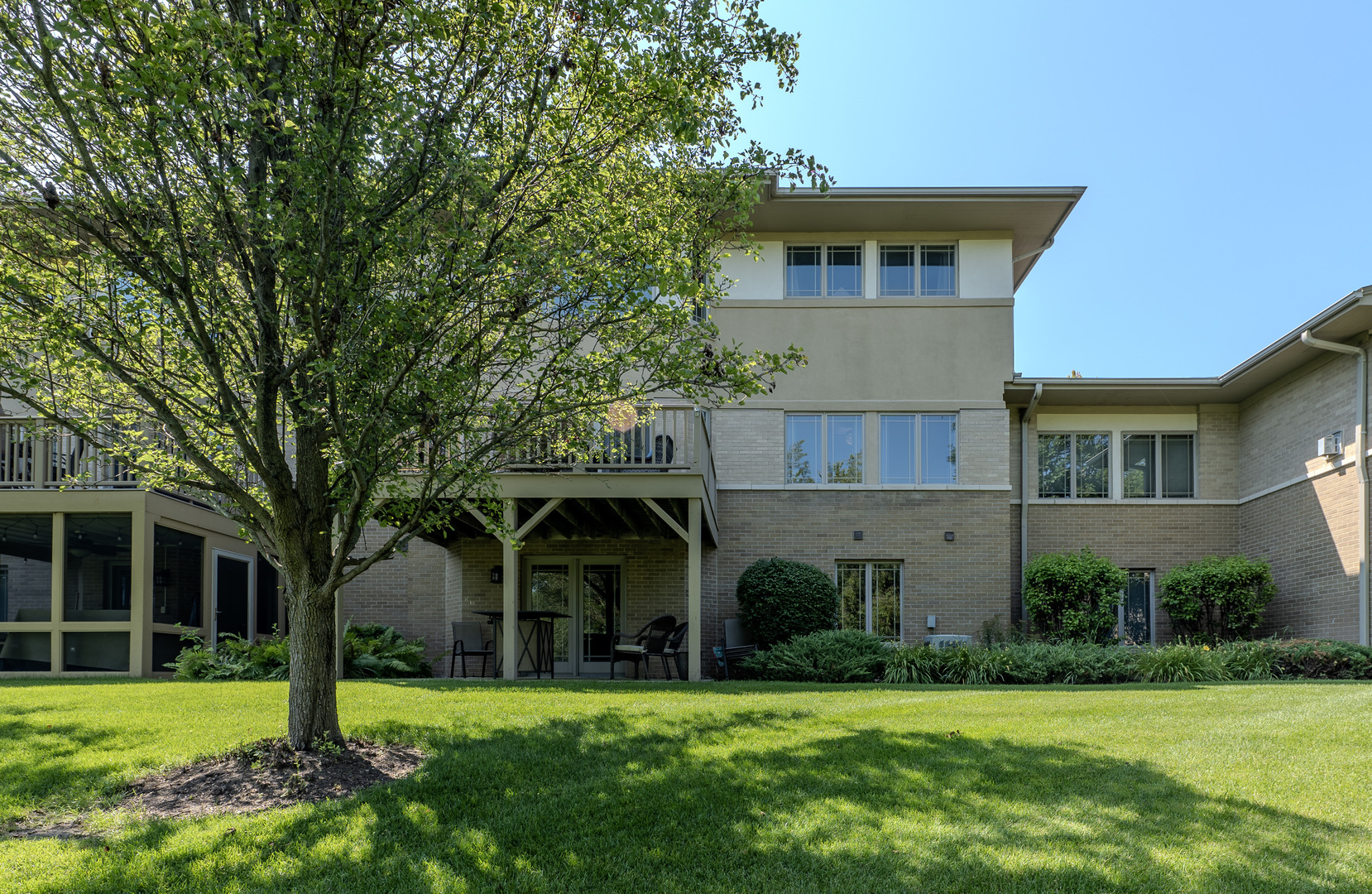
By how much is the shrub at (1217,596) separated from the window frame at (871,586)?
14.2ft

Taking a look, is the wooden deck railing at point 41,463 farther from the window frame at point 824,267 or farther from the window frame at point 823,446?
the window frame at point 824,267

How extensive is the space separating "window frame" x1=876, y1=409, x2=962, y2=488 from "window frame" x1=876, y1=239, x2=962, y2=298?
203cm

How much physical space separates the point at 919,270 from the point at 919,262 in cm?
13

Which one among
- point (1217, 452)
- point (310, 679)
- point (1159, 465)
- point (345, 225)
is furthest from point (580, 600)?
point (1217, 452)

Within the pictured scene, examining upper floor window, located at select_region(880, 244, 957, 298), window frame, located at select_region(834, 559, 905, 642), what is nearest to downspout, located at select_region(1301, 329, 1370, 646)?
upper floor window, located at select_region(880, 244, 957, 298)

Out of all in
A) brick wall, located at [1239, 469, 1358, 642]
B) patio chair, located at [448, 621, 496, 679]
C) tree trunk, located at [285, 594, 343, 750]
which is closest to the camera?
tree trunk, located at [285, 594, 343, 750]

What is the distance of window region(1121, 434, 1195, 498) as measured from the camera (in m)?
17.2

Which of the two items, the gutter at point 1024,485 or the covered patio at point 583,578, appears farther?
the gutter at point 1024,485

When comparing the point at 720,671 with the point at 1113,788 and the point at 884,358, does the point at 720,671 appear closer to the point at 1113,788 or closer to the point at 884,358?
the point at 884,358

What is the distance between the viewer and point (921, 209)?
1581 cm

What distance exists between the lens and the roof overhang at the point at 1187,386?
48.4 feet

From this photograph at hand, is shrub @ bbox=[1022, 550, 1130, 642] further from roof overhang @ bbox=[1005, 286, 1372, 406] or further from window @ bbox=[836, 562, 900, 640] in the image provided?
roof overhang @ bbox=[1005, 286, 1372, 406]

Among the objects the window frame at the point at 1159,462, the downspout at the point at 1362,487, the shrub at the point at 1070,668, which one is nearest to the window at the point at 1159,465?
the window frame at the point at 1159,462

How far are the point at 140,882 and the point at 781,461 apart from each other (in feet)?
42.2
